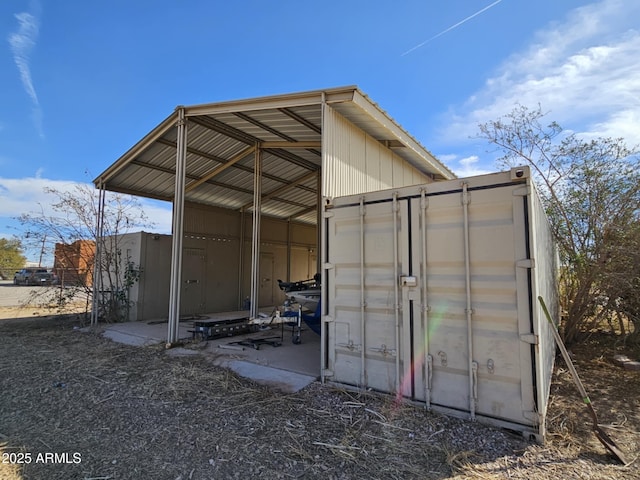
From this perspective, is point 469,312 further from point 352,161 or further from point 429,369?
point 352,161

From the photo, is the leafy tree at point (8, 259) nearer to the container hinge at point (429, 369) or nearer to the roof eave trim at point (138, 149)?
the roof eave trim at point (138, 149)

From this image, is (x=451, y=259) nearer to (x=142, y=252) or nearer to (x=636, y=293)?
(x=636, y=293)

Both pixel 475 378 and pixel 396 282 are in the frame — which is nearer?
pixel 475 378

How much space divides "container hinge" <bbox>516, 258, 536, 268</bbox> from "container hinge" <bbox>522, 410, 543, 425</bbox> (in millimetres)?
1304

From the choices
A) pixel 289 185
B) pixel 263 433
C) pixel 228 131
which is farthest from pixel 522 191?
pixel 289 185

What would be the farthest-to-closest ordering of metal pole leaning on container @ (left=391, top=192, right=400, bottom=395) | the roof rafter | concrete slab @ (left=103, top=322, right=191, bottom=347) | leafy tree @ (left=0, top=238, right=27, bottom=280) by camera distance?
leafy tree @ (left=0, top=238, right=27, bottom=280), the roof rafter, concrete slab @ (left=103, top=322, right=191, bottom=347), metal pole leaning on container @ (left=391, top=192, right=400, bottom=395)

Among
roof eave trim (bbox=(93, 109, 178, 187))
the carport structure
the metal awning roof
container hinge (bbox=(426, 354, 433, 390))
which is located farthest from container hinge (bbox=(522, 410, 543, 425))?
roof eave trim (bbox=(93, 109, 178, 187))

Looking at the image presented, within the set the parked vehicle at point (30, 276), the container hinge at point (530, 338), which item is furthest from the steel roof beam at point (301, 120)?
the parked vehicle at point (30, 276)

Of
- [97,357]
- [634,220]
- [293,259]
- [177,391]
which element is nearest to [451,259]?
[177,391]

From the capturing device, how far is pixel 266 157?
9594 millimetres

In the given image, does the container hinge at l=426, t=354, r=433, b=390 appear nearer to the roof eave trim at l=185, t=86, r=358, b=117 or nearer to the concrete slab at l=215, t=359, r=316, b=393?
the concrete slab at l=215, t=359, r=316, b=393

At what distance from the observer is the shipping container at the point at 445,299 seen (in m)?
3.20

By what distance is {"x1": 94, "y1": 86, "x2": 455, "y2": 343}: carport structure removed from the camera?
18.5 feet

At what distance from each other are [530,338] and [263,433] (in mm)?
2635
